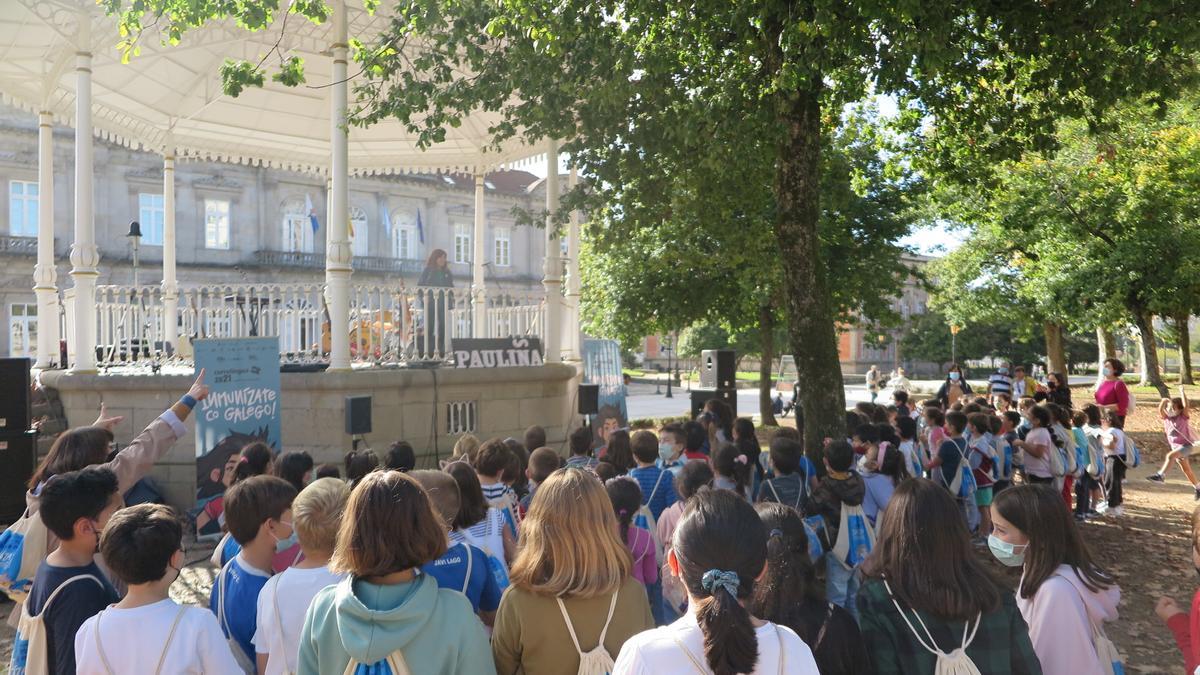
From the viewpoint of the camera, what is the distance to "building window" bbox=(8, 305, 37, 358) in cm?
3238

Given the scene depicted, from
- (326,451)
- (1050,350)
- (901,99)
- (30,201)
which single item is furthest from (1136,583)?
(30,201)

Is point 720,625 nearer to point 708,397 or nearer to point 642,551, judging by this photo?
point 642,551

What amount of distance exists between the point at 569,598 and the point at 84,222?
9.97 metres

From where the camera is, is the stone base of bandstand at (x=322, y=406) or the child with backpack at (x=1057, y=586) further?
the stone base of bandstand at (x=322, y=406)

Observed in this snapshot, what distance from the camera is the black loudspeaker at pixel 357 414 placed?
8.96 metres

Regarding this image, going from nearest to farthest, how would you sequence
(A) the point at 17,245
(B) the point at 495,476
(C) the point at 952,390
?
1. (B) the point at 495,476
2. (C) the point at 952,390
3. (A) the point at 17,245

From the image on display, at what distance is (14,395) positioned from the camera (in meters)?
8.48

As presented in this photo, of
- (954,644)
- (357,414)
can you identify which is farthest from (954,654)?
(357,414)

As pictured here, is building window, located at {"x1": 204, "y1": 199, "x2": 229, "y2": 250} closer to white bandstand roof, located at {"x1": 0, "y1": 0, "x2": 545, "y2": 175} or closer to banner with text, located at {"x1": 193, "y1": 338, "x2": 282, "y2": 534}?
white bandstand roof, located at {"x1": 0, "y1": 0, "x2": 545, "y2": 175}

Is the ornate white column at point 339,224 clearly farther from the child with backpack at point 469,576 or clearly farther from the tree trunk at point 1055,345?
the tree trunk at point 1055,345

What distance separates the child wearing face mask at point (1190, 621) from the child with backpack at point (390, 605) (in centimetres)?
231

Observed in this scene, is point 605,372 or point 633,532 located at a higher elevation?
point 605,372

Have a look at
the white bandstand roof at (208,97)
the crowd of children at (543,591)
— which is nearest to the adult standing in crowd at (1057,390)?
the white bandstand roof at (208,97)

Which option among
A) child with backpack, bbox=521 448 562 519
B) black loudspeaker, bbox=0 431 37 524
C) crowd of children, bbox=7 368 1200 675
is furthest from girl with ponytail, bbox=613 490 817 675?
black loudspeaker, bbox=0 431 37 524
